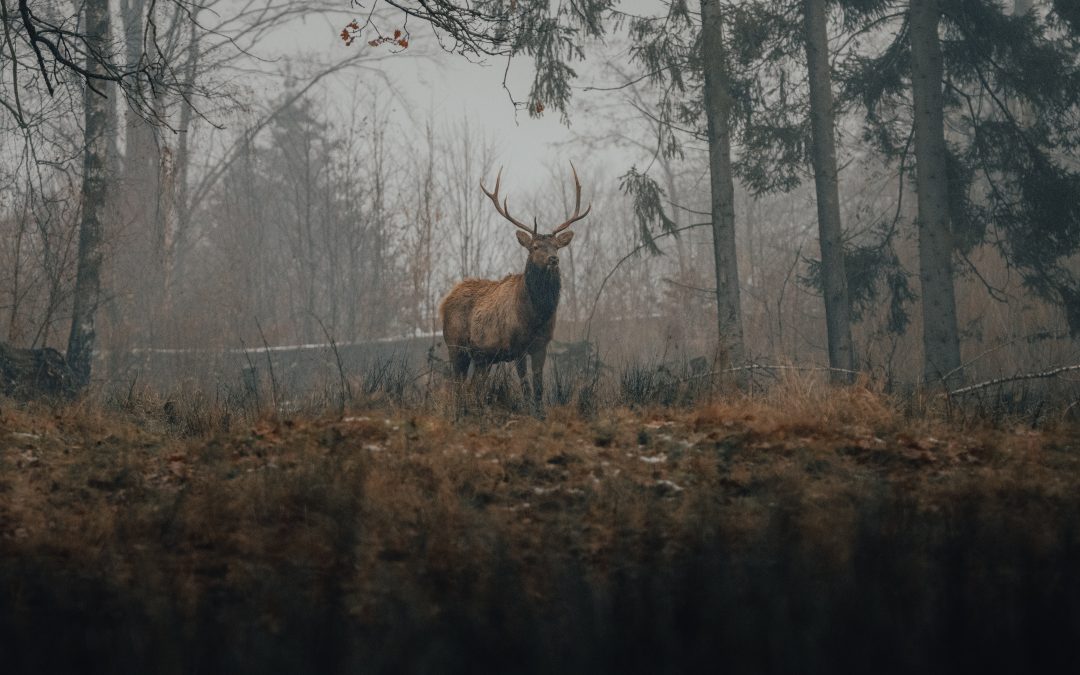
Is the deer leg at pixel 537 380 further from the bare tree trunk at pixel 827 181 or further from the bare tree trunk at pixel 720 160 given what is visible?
the bare tree trunk at pixel 827 181

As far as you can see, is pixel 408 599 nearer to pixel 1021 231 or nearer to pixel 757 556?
pixel 757 556

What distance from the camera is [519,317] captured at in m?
10.5

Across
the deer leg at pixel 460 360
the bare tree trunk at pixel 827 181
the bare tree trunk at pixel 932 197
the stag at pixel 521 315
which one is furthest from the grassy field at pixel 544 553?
the bare tree trunk at pixel 932 197

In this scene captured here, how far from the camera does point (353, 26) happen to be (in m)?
7.16

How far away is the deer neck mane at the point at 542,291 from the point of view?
10.4 metres

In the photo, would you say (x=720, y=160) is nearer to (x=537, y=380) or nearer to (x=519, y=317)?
(x=519, y=317)

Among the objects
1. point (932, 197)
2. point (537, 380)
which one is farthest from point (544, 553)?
point (932, 197)

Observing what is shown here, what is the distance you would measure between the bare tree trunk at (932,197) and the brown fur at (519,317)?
17.6 feet

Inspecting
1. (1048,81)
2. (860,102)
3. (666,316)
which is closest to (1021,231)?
(1048,81)

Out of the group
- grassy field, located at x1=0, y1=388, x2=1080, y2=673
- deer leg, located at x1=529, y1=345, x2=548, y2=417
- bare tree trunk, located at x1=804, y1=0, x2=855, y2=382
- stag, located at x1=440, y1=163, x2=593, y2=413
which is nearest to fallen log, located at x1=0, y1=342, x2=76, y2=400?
grassy field, located at x1=0, y1=388, x2=1080, y2=673

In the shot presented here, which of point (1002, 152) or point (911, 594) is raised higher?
point (1002, 152)

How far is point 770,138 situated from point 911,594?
34.1 feet

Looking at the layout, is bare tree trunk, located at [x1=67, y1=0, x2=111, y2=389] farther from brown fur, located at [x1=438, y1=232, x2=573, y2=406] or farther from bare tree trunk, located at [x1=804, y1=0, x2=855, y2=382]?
bare tree trunk, located at [x1=804, y1=0, x2=855, y2=382]

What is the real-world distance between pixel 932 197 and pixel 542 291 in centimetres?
591
